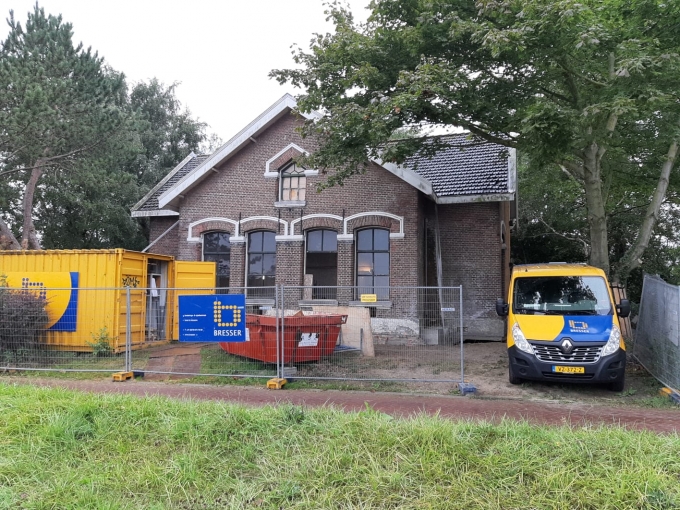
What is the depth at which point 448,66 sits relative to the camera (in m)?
10.1

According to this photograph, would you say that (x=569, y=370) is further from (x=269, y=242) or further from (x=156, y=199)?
(x=156, y=199)

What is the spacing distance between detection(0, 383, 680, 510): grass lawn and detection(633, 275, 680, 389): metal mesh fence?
4455mm

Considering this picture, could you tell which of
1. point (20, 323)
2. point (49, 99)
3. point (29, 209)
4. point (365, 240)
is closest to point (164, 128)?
point (29, 209)

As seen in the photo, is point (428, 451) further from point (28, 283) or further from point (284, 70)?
point (28, 283)

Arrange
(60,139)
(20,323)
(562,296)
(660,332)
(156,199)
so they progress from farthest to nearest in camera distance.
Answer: (156,199), (60,139), (20,323), (660,332), (562,296)

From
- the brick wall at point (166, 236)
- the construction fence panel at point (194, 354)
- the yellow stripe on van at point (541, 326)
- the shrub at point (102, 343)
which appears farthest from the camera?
the brick wall at point (166, 236)

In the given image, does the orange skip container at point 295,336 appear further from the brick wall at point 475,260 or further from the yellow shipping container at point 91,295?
the brick wall at point 475,260

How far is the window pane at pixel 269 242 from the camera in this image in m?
16.8

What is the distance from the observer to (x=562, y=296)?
29.8ft

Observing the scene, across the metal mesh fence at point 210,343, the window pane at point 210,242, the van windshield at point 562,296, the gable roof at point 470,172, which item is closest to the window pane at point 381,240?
the gable roof at point 470,172

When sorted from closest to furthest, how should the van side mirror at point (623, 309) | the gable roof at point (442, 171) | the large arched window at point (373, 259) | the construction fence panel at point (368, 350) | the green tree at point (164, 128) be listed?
the van side mirror at point (623, 309) < the construction fence panel at point (368, 350) < the gable roof at point (442, 171) < the large arched window at point (373, 259) < the green tree at point (164, 128)

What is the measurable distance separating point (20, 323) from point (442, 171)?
41.6 feet

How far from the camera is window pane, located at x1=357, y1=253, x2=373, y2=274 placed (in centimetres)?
1588

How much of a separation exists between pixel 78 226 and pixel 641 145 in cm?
2586
